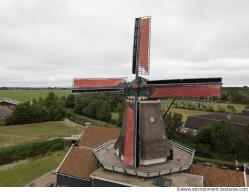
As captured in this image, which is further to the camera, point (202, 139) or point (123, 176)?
point (202, 139)

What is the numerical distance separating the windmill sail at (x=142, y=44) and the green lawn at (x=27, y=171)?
13298 millimetres

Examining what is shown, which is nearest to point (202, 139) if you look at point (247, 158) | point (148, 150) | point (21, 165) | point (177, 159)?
point (247, 158)

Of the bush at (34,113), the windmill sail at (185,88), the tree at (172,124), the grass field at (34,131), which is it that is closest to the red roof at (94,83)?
the windmill sail at (185,88)

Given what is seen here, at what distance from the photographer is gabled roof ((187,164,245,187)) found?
16.6 m

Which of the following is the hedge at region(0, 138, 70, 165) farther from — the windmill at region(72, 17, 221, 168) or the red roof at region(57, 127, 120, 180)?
the windmill at region(72, 17, 221, 168)

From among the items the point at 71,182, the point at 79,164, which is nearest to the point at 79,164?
the point at 79,164

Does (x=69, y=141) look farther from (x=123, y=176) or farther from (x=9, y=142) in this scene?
(x=123, y=176)

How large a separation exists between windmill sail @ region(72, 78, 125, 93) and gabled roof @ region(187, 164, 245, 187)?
710 centimetres

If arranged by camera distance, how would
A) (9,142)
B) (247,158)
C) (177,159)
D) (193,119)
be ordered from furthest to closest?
1. (193,119)
2. (9,142)
3. (247,158)
4. (177,159)

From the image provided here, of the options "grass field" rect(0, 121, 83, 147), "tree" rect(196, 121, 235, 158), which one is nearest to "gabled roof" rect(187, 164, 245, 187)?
"tree" rect(196, 121, 235, 158)

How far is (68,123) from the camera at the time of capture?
176ft

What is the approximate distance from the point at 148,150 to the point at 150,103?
2.79m

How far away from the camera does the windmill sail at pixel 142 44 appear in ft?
57.9

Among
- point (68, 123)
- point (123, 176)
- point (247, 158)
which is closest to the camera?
point (123, 176)
